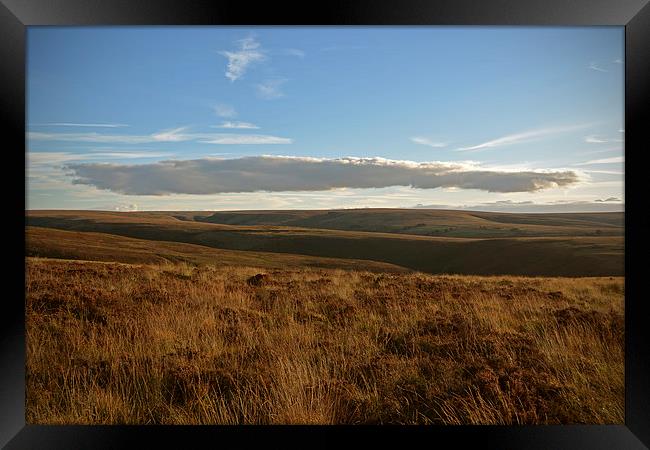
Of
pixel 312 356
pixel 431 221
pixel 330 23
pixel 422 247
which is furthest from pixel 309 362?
pixel 431 221

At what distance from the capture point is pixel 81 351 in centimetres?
468

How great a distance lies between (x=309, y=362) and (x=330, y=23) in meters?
3.37

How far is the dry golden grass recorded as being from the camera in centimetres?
376

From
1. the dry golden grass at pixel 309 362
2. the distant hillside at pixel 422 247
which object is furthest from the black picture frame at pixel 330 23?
the distant hillside at pixel 422 247

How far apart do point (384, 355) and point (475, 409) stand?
103 centimetres

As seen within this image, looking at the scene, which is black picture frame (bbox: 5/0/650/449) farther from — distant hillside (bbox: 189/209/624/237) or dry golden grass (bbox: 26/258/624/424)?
distant hillside (bbox: 189/209/624/237)

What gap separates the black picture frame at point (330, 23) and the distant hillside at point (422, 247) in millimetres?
19457

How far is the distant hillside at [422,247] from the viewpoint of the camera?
28.6 m

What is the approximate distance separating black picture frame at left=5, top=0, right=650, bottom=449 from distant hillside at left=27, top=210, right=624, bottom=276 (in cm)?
1946

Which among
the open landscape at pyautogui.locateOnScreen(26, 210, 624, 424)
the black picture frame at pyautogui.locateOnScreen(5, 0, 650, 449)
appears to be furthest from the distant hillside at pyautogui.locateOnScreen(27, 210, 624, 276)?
the black picture frame at pyautogui.locateOnScreen(5, 0, 650, 449)

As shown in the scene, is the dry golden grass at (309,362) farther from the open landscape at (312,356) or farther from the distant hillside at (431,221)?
the distant hillside at (431,221)

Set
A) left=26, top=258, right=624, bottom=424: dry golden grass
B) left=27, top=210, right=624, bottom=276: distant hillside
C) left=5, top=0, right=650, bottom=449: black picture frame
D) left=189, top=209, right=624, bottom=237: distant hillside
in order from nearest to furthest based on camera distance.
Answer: left=5, top=0, right=650, bottom=449: black picture frame, left=26, top=258, right=624, bottom=424: dry golden grass, left=27, top=210, right=624, bottom=276: distant hillside, left=189, top=209, right=624, bottom=237: distant hillside

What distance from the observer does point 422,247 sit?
40.6 meters

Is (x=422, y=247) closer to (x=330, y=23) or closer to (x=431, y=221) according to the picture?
(x=431, y=221)
